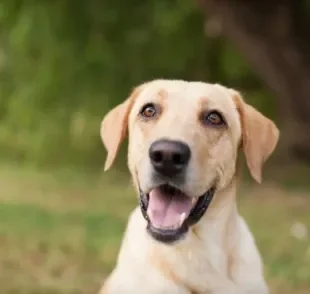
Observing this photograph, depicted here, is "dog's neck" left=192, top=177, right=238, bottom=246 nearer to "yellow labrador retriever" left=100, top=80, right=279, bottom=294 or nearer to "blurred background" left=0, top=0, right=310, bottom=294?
"yellow labrador retriever" left=100, top=80, right=279, bottom=294

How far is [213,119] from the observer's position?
2303mm

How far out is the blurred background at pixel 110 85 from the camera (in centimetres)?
524

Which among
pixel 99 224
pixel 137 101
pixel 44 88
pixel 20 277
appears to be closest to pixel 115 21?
pixel 44 88

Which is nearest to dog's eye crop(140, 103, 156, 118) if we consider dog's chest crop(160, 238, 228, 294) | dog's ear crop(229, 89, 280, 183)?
dog's ear crop(229, 89, 280, 183)

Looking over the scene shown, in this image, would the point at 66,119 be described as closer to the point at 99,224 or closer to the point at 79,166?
the point at 79,166

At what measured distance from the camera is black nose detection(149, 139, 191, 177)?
81.4 inches

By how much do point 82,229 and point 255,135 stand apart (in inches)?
99.7

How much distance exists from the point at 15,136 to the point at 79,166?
3.51ft

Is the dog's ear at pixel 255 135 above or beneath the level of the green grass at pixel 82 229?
above

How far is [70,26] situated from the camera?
651 cm

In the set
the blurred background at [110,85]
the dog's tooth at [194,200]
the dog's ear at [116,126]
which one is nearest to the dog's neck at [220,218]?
the dog's tooth at [194,200]

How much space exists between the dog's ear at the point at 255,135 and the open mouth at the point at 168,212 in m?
0.27

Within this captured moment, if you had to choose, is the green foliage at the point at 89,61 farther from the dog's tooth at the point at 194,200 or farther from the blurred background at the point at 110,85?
the dog's tooth at the point at 194,200

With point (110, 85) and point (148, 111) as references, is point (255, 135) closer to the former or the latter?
point (148, 111)
